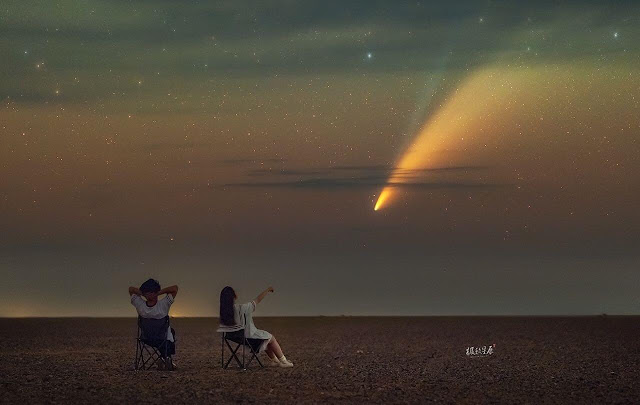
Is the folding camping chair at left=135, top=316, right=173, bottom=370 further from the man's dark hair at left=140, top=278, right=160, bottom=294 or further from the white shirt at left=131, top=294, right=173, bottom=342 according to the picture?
the man's dark hair at left=140, top=278, right=160, bottom=294

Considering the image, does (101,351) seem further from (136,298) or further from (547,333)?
(547,333)

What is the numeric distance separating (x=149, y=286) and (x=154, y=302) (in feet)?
0.87

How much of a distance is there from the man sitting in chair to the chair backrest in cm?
7

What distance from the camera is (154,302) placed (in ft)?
58.7

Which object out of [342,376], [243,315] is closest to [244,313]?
[243,315]

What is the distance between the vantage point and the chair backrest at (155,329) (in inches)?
698

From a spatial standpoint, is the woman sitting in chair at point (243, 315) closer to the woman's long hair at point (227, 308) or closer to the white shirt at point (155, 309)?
the woman's long hair at point (227, 308)

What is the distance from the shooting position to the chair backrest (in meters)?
17.7

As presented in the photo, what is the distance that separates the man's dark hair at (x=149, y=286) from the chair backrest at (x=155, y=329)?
0.46m

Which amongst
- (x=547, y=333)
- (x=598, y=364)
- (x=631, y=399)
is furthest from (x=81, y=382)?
(x=547, y=333)

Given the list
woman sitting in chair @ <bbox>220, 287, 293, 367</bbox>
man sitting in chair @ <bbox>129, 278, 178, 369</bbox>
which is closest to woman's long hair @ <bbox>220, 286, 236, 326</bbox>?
woman sitting in chair @ <bbox>220, 287, 293, 367</bbox>

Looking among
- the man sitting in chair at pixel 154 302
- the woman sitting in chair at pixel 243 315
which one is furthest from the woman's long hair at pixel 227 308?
the man sitting in chair at pixel 154 302

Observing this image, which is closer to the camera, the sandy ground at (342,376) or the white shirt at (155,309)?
the sandy ground at (342,376)

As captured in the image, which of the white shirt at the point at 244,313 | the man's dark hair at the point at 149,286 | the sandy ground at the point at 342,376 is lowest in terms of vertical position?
the sandy ground at the point at 342,376
